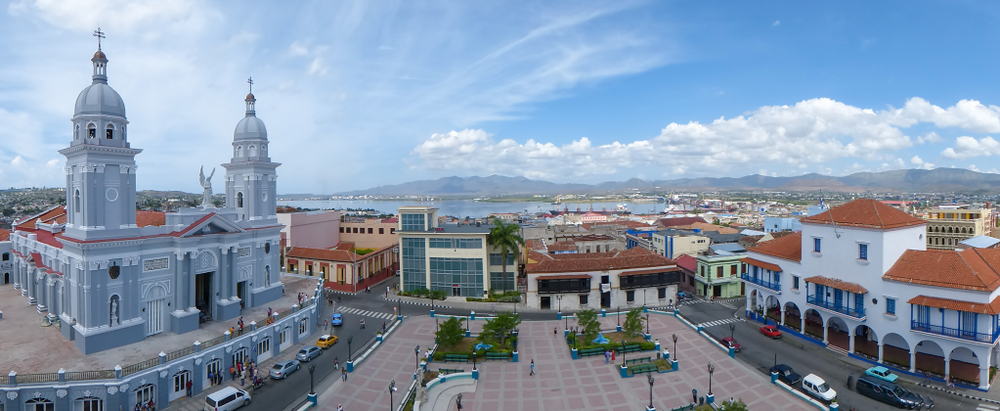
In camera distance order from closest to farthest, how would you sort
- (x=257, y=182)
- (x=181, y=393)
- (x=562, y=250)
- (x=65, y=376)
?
(x=65, y=376) < (x=181, y=393) < (x=257, y=182) < (x=562, y=250)

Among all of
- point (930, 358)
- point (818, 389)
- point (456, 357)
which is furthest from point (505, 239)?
point (930, 358)

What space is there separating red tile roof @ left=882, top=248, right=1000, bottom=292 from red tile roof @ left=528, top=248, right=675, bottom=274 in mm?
18588

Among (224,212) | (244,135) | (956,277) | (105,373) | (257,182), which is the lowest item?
(105,373)

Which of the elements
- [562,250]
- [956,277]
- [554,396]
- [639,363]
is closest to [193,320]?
[554,396]

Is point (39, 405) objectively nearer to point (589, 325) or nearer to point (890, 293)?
point (589, 325)

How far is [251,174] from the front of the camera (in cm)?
3869

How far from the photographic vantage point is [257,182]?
38.8 metres

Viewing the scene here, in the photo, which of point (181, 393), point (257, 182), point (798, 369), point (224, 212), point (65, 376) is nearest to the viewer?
point (65, 376)

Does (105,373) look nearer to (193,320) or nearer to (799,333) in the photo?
(193,320)

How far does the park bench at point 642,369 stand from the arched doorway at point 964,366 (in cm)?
1715

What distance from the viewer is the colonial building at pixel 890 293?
25969mm

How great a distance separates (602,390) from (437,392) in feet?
31.5

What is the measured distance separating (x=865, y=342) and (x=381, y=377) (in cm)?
3308

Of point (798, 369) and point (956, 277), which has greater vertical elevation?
point (956, 277)
